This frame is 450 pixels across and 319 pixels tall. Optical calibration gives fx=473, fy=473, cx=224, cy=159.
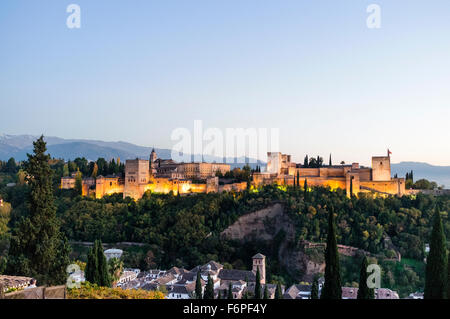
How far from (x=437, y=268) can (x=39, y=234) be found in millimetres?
12226

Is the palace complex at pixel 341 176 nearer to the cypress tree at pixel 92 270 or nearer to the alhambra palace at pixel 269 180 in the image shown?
the alhambra palace at pixel 269 180

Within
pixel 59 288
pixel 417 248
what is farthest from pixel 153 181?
pixel 59 288

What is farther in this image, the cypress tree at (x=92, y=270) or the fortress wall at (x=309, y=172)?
the fortress wall at (x=309, y=172)

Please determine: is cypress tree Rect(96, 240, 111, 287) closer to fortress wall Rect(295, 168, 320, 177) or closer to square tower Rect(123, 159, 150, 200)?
square tower Rect(123, 159, 150, 200)

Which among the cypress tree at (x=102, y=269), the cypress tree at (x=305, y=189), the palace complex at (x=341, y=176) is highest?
the palace complex at (x=341, y=176)

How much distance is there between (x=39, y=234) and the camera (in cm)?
1248

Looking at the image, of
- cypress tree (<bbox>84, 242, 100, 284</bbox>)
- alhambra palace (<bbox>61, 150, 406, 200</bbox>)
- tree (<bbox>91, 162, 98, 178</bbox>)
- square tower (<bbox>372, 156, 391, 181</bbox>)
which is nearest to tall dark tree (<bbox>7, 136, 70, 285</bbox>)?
cypress tree (<bbox>84, 242, 100, 284</bbox>)

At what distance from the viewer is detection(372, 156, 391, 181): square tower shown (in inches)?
1612

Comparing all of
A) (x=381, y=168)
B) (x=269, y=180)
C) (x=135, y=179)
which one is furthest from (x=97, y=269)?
(x=381, y=168)

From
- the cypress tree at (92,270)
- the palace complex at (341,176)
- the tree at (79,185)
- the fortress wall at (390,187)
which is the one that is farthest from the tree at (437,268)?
the tree at (79,185)

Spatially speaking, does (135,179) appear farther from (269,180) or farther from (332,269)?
(332,269)

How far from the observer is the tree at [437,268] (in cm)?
1532
